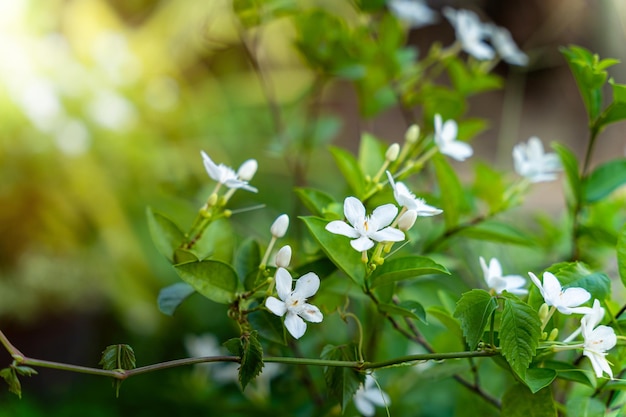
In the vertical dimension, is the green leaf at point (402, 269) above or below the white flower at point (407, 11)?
below

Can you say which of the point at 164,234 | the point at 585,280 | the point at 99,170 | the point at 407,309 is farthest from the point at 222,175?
the point at 99,170

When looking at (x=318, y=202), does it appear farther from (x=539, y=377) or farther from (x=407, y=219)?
(x=539, y=377)

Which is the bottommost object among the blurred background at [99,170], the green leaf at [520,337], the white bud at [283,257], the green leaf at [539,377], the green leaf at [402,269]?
the blurred background at [99,170]

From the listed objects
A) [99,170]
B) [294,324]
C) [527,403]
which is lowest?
[99,170]

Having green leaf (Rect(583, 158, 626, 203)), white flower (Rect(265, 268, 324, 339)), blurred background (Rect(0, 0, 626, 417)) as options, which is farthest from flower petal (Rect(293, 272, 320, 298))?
blurred background (Rect(0, 0, 626, 417))

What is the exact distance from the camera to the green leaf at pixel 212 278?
1.49ft

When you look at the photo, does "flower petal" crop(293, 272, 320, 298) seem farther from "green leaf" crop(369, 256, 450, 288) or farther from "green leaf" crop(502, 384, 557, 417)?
"green leaf" crop(502, 384, 557, 417)

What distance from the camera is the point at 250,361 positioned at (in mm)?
415

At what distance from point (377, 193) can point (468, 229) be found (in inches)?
4.9

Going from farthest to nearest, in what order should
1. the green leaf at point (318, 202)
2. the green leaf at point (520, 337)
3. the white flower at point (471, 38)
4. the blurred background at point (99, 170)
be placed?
1. the blurred background at point (99, 170)
2. the white flower at point (471, 38)
3. the green leaf at point (318, 202)
4. the green leaf at point (520, 337)

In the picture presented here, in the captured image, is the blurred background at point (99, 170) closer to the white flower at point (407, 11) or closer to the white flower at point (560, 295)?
the white flower at point (407, 11)

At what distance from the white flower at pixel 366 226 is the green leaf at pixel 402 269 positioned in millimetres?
29

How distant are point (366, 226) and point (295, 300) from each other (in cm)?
7

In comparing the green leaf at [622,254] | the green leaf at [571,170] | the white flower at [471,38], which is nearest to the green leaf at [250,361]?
the green leaf at [622,254]
